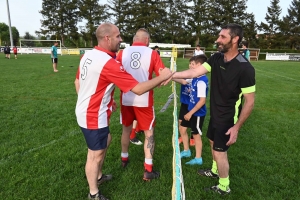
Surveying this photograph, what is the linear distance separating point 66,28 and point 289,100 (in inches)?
2630

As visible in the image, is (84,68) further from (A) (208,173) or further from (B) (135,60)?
(A) (208,173)

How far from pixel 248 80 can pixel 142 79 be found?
145 centimetres

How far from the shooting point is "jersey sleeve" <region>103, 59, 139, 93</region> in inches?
98.1

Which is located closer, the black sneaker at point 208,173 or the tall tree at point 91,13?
the black sneaker at point 208,173

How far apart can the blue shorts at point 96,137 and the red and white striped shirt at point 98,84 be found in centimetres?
6

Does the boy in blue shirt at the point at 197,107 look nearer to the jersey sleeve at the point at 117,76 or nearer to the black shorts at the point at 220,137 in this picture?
the black shorts at the point at 220,137

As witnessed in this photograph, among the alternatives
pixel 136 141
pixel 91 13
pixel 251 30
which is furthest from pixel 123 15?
pixel 136 141

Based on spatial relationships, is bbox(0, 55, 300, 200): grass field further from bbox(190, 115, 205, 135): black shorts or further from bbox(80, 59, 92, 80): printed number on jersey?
bbox(80, 59, 92, 80): printed number on jersey

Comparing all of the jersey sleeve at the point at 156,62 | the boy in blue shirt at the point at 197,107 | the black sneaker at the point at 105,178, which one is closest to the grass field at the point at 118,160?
the black sneaker at the point at 105,178

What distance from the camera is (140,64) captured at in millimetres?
3385

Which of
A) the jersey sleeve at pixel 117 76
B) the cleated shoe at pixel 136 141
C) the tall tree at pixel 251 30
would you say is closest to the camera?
the jersey sleeve at pixel 117 76

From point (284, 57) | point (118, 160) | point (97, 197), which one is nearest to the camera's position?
point (97, 197)

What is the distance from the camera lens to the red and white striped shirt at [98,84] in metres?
2.51

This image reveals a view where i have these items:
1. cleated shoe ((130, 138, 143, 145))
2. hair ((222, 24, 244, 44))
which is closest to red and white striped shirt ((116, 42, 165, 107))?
hair ((222, 24, 244, 44))
